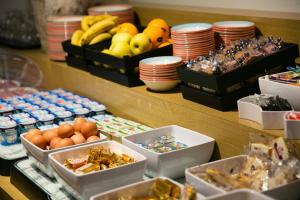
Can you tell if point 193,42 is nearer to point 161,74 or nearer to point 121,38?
point 161,74

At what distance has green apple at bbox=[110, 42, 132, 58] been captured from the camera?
2.78 metres

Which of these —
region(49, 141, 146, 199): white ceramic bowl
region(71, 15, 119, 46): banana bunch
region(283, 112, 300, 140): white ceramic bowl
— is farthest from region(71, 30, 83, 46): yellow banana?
region(283, 112, 300, 140): white ceramic bowl

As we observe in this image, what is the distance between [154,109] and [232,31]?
0.49 meters

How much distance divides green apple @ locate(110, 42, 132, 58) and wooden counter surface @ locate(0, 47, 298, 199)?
150 millimetres

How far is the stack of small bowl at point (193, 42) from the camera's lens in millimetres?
2516

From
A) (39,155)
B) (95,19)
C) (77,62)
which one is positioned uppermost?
(95,19)

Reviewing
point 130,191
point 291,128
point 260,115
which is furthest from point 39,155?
point 291,128

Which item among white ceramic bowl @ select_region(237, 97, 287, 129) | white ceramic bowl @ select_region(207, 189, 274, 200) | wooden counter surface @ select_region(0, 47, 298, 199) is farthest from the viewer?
wooden counter surface @ select_region(0, 47, 298, 199)

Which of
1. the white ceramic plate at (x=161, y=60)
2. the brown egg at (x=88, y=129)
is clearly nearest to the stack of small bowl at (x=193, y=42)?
the white ceramic plate at (x=161, y=60)

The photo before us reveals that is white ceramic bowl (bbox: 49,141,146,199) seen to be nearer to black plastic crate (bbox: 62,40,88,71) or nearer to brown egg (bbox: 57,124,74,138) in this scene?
brown egg (bbox: 57,124,74,138)

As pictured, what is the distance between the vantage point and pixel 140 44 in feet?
8.98

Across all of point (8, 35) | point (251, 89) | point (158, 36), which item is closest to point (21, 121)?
point (158, 36)

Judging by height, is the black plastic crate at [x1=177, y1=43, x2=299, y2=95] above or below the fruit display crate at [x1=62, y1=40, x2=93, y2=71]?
A: above

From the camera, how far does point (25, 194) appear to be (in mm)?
2170
